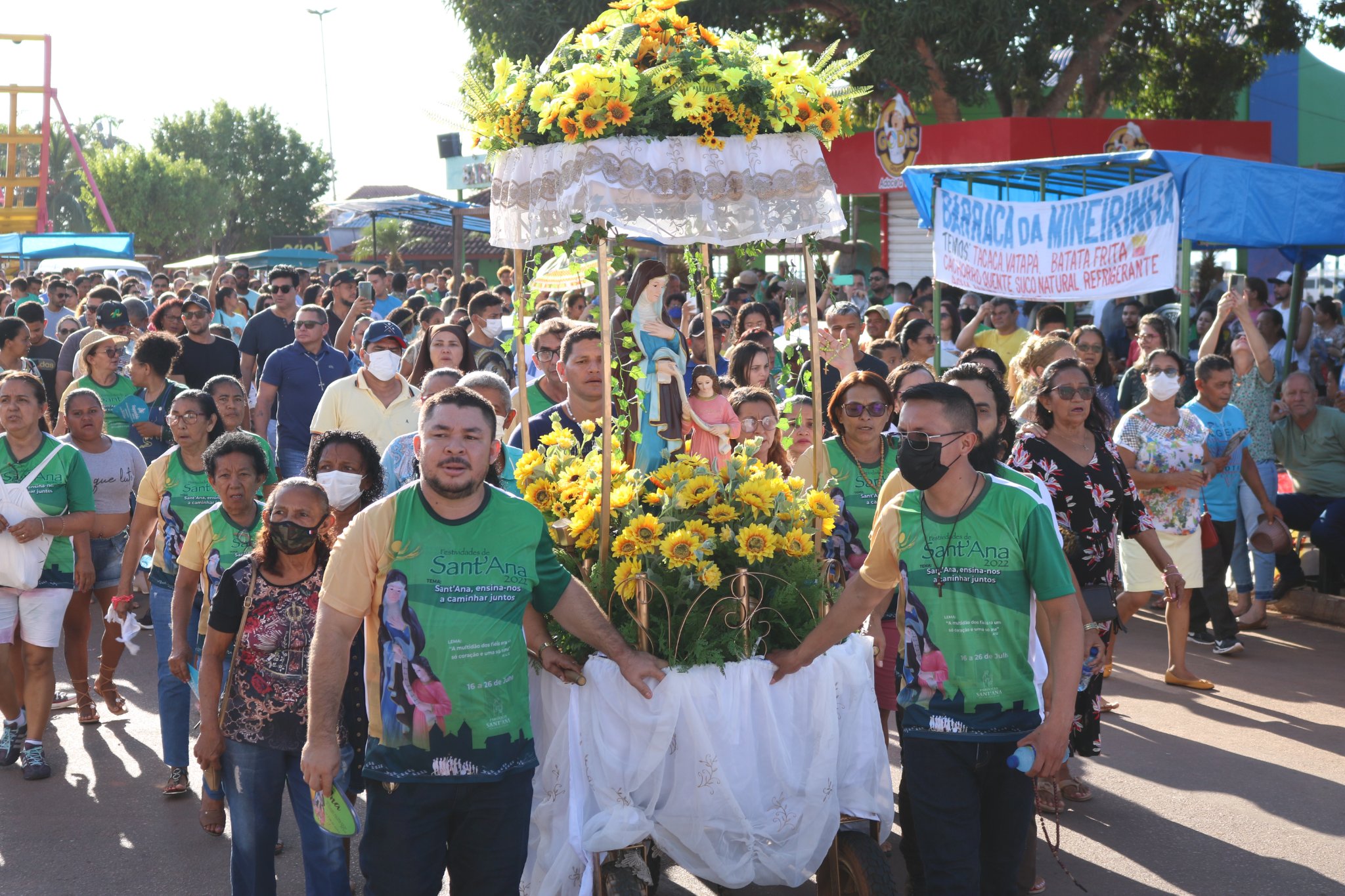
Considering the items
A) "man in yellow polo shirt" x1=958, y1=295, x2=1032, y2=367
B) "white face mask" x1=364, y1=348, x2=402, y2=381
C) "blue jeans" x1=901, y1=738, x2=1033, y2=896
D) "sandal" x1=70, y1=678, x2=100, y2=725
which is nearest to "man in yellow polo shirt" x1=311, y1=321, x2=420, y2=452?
"white face mask" x1=364, y1=348, x2=402, y2=381

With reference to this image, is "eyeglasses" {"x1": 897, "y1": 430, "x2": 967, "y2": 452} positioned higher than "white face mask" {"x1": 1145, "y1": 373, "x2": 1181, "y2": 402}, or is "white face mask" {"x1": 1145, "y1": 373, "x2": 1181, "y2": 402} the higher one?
"white face mask" {"x1": 1145, "y1": 373, "x2": 1181, "y2": 402}

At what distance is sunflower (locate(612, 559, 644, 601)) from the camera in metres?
4.42

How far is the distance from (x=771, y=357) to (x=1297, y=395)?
3.76m

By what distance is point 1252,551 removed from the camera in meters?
9.24

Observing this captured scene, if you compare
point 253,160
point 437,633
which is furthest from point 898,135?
point 253,160

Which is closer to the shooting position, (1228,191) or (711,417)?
(711,417)

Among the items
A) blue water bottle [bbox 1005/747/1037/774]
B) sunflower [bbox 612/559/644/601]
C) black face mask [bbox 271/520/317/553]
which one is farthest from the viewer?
sunflower [bbox 612/559/644/601]

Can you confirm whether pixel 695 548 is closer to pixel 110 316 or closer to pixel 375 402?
pixel 375 402

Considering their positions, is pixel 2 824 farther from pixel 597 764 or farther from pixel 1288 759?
pixel 1288 759

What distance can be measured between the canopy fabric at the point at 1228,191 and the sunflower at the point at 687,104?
740cm

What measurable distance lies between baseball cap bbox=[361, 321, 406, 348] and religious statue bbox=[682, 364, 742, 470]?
1.86m

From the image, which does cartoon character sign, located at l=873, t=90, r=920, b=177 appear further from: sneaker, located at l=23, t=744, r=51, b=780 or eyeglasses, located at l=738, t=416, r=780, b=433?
sneaker, located at l=23, t=744, r=51, b=780

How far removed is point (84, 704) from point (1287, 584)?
815cm

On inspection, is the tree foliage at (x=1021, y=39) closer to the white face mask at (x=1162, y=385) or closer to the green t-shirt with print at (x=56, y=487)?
the white face mask at (x=1162, y=385)
